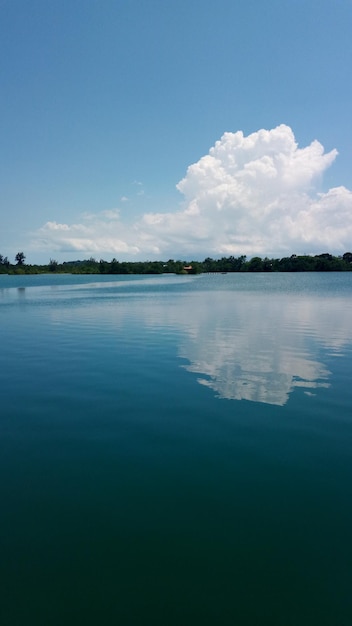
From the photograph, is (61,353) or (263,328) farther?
(263,328)

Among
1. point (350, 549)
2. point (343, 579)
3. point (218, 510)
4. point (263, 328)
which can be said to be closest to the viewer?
point (343, 579)

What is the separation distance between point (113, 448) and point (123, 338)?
14.5 metres

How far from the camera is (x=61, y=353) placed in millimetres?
19578

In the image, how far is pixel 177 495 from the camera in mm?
7254

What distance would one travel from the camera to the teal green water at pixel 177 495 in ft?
16.6

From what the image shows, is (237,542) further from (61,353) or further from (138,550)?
(61,353)

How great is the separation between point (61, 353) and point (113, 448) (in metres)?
11.4

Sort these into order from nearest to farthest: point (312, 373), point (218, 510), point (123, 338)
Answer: point (218, 510) → point (312, 373) → point (123, 338)

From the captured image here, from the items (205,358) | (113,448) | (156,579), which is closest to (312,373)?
(205,358)

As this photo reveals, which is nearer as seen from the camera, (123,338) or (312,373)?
→ (312,373)

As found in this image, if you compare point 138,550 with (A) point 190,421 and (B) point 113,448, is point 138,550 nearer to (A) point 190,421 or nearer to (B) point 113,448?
(B) point 113,448

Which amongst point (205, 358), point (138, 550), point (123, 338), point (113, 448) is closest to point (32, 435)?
point (113, 448)

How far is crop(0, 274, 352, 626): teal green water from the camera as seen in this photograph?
16.6ft

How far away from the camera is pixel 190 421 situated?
35.0ft
